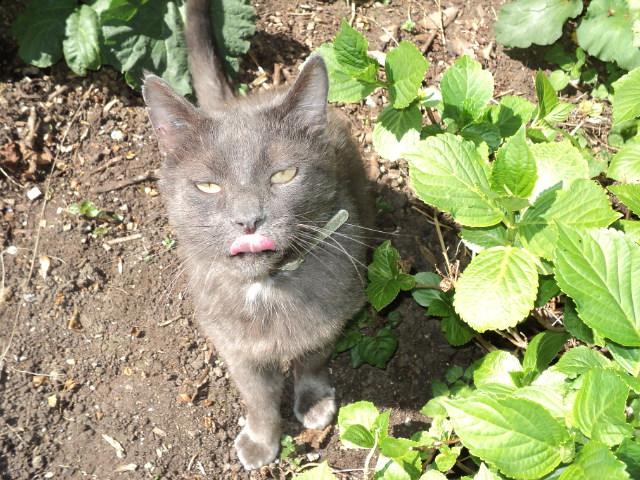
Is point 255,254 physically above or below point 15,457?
above

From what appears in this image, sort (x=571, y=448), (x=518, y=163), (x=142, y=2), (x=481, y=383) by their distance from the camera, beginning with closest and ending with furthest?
(x=571, y=448), (x=518, y=163), (x=481, y=383), (x=142, y=2)

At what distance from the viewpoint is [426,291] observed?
256 centimetres

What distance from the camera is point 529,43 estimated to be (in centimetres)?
310

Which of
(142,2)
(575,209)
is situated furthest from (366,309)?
(142,2)

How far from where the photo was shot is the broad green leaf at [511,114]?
85.7 inches

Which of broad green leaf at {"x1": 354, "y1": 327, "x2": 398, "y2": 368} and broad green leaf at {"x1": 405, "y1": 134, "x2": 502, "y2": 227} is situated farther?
broad green leaf at {"x1": 354, "y1": 327, "x2": 398, "y2": 368}

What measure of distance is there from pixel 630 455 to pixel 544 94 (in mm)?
1367

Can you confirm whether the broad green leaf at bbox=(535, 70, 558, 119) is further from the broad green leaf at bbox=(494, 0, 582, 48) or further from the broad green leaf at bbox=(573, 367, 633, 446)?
the broad green leaf at bbox=(573, 367, 633, 446)

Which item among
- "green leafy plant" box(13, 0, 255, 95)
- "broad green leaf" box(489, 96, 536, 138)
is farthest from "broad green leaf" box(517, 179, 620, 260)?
"green leafy plant" box(13, 0, 255, 95)

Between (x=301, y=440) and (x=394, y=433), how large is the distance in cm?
40

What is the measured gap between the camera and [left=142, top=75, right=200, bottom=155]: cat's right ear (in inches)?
74.0

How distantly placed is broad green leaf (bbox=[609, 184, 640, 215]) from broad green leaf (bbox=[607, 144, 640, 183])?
0.37m

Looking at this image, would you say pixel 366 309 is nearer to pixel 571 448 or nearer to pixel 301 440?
pixel 301 440

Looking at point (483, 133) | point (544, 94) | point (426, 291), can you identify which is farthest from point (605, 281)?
point (426, 291)
